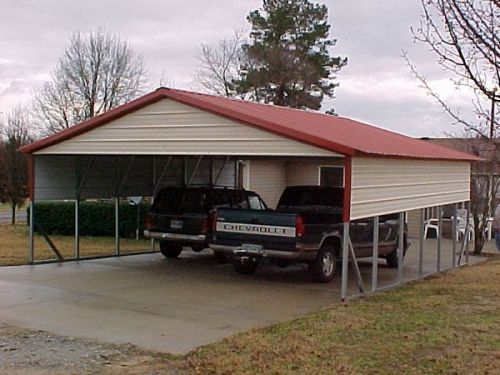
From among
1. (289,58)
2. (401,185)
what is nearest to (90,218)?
(401,185)

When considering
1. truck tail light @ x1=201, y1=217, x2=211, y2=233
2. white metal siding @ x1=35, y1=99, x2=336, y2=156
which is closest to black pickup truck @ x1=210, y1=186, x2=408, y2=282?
truck tail light @ x1=201, y1=217, x2=211, y2=233

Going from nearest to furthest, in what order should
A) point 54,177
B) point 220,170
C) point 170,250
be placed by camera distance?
point 54,177 < point 170,250 < point 220,170

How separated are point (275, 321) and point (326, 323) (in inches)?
30.2

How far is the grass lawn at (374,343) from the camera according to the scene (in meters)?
7.10

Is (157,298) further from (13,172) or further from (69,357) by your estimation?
(13,172)

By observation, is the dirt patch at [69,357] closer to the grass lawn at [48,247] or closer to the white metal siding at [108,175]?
the grass lawn at [48,247]

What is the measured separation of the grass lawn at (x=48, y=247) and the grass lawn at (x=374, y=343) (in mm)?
8188

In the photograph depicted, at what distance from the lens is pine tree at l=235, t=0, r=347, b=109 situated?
36344 mm

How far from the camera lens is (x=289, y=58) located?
36.2 m

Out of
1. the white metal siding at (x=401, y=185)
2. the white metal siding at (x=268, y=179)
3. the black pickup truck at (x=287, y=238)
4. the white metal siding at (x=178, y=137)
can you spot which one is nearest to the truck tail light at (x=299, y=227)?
the black pickup truck at (x=287, y=238)

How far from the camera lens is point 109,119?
521 inches

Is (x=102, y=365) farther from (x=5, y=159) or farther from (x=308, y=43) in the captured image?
(x=308, y=43)

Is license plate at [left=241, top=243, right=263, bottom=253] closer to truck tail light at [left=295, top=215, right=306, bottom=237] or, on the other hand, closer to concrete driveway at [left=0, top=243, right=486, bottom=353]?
concrete driveway at [left=0, top=243, right=486, bottom=353]

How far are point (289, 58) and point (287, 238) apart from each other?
81.6ft
